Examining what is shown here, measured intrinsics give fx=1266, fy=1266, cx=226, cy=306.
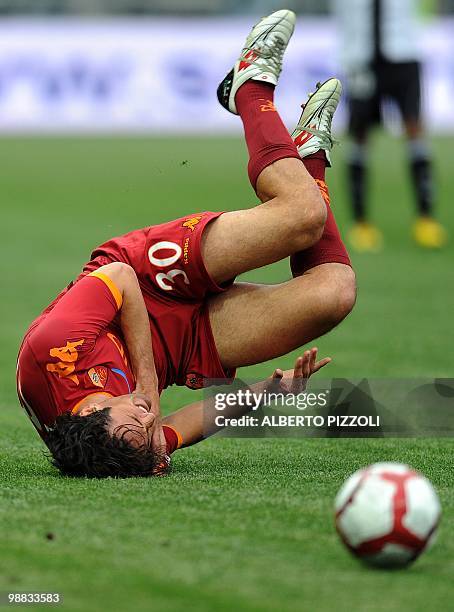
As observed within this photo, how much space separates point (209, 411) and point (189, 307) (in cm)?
49

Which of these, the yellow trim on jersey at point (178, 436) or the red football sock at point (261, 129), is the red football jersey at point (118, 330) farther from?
the red football sock at point (261, 129)

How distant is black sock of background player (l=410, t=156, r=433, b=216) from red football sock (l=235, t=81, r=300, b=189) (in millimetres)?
7375

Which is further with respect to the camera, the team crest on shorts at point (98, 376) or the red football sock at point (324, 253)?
the red football sock at point (324, 253)

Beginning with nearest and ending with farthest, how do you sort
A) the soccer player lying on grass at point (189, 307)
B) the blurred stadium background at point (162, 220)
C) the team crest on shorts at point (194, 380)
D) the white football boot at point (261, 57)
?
the blurred stadium background at point (162, 220) < the soccer player lying on grass at point (189, 307) < the team crest on shorts at point (194, 380) < the white football boot at point (261, 57)

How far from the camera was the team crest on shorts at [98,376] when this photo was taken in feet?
16.7

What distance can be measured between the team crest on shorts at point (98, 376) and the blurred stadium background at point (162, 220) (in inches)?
16.1

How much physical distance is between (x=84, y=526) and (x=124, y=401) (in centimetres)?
87

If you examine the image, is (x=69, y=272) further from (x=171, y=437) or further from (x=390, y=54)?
(x=171, y=437)

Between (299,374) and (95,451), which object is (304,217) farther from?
(95,451)

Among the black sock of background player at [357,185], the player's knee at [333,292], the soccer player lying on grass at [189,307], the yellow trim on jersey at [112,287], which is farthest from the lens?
the black sock of background player at [357,185]

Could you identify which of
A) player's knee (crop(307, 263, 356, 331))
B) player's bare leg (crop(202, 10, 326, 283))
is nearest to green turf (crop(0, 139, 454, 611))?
player's knee (crop(307, 263, 356, 331))

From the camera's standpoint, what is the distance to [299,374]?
5.27 metres

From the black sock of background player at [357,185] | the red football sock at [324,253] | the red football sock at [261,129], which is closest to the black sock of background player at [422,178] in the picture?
the black sock of background player at [357,185]

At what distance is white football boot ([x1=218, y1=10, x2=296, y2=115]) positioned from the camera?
6094mm
